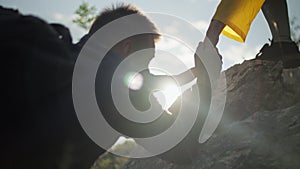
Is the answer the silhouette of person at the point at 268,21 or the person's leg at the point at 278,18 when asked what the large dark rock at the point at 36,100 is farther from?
the person's leg at the point at 278,18

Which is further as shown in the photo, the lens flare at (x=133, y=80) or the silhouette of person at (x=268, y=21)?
the silhouette of person at (x=268, y=21)

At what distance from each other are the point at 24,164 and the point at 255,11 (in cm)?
203

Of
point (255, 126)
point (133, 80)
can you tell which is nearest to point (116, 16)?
point (133, 80)

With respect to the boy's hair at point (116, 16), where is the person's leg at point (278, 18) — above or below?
below

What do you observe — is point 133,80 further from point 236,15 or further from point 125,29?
point 236,15

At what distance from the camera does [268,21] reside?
3254 mm

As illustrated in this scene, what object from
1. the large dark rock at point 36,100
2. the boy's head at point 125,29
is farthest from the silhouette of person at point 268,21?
the large dark rock at point 36,100

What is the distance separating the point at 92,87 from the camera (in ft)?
3.87

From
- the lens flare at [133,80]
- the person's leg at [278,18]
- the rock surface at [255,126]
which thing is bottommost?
the rock surface at [255,126]

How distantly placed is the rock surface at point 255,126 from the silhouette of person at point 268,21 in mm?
502

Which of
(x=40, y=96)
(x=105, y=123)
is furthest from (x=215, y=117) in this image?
(x=40, y=96)

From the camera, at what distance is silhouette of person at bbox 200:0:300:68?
7.48ft

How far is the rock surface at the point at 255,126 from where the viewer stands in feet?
7.93

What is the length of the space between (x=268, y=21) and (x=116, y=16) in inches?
88.2
